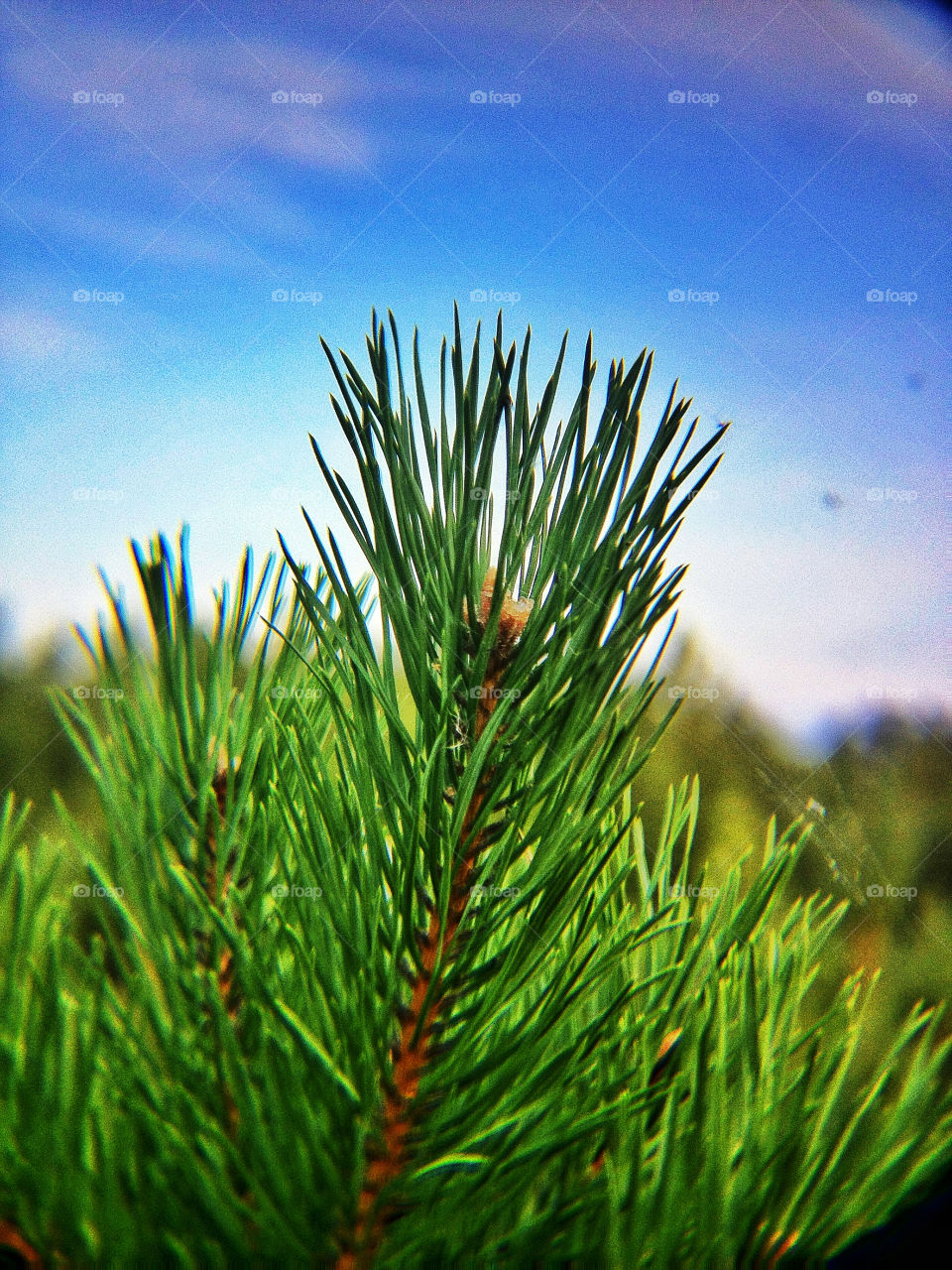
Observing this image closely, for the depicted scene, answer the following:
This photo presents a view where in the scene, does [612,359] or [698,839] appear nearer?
[612,359]

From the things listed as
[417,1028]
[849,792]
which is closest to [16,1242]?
[417,1028]

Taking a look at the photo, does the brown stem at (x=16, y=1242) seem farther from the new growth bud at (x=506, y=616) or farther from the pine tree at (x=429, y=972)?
the new growth bud at (x=506, y=616)

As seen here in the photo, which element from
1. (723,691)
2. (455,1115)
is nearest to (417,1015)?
(455,1115)

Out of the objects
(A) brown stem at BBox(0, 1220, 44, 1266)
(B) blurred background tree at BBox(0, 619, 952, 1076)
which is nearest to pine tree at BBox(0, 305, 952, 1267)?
(A) brown stem at BBox(0, 1220, 44, 1266)

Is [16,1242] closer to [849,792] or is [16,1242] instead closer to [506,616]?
[506,616]

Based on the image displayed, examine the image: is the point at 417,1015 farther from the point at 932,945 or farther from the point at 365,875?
the point at 932,945

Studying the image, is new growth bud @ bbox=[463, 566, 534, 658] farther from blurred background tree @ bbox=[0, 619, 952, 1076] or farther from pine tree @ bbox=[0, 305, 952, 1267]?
blurred background tree @ bbox=[0, 619, 952, 1076]

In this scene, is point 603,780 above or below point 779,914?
above

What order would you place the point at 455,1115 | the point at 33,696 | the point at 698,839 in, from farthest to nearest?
the point at 698,839, the point at 33,696, the point at 455,1115
